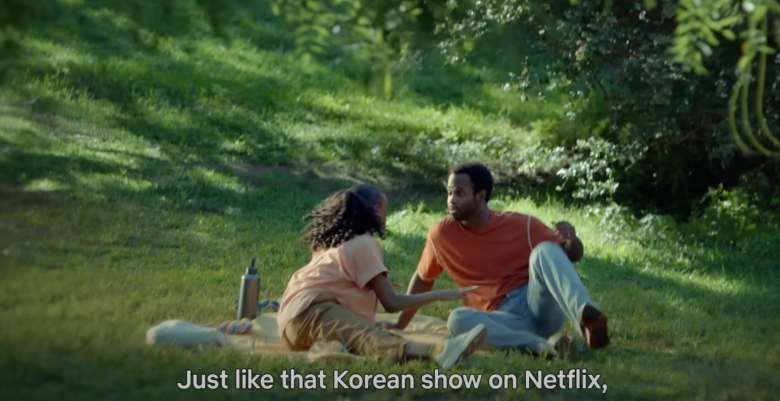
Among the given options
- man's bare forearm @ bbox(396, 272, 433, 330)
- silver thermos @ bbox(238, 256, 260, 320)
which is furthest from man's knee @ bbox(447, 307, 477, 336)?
silver thermos @ bbox(238, 256, 260, 320)

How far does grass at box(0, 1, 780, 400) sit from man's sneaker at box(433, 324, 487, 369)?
0.08 metres

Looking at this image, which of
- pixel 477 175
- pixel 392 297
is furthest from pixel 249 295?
pixel 477 175

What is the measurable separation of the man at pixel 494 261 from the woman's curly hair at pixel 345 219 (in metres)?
0.47

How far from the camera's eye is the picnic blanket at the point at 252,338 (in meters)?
7.16

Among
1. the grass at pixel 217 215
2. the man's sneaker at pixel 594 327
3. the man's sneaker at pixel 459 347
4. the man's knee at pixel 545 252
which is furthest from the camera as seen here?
the man's knee at pixel 545 252

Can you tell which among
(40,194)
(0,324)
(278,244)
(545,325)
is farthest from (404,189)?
(0,324)

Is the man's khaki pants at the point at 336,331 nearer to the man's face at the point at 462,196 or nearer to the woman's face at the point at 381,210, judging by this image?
the woman's face at the point at 381,210

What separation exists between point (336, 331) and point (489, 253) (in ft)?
3.72

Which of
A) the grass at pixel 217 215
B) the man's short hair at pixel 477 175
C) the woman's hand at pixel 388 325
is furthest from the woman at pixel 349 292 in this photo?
the man's short hair at pixel 477 175

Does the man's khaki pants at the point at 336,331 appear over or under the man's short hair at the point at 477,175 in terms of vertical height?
under

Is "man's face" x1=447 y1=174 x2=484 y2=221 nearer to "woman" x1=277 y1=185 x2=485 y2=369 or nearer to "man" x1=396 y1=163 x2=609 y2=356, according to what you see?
"man" x1=396 y1=163 x2=609 y2=356

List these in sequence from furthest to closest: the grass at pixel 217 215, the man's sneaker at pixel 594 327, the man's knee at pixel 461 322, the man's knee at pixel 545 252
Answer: the man's knee at pixel 461 322 → the man's knee at pixel 545 252 → the man's sneaker at pixel 594 327 → the grass at pixel 217 215

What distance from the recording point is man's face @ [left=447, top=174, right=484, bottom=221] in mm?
7902

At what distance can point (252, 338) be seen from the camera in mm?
7730
